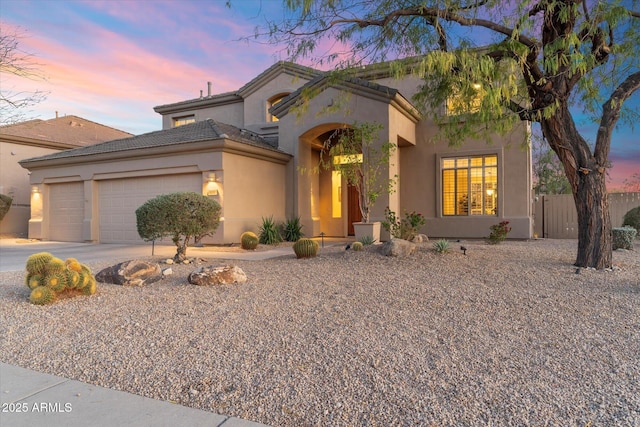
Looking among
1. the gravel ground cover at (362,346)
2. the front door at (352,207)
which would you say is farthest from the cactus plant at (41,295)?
the front door at (352,207)

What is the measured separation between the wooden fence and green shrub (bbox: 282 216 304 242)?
9422mm

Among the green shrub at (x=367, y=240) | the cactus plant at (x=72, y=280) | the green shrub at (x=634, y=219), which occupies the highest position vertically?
the green shrub at (x=634, y=219)

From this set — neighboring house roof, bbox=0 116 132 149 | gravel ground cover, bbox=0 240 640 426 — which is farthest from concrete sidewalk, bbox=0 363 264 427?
neighboring house roof, bbox=0 116 132 149

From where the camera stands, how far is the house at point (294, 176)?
12766 millimetres

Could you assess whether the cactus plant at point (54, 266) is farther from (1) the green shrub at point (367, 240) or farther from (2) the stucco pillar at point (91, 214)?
(2) the stucco pillar at point (91, 214)

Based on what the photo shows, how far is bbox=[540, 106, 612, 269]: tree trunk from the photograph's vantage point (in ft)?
24.4

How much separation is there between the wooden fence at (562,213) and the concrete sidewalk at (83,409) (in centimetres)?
1588

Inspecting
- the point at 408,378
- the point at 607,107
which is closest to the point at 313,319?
the point at 408,378

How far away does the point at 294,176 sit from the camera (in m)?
15.1

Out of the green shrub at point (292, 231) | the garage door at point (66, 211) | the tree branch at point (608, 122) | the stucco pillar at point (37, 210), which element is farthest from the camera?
the stucco pillar at point (37, 210)

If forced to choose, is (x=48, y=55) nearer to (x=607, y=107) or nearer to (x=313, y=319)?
(x=313, y=319)

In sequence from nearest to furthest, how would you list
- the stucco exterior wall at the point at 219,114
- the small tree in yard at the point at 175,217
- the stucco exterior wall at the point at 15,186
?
the small tree in yard at the point at 175,217, the stucco exterior wall at the point at 15,186, the stucco exterior wall at the point at 219,114

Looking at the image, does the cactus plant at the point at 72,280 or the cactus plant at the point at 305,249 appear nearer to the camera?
the cactus plant at the point at 72,280

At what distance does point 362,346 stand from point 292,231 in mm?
10581
